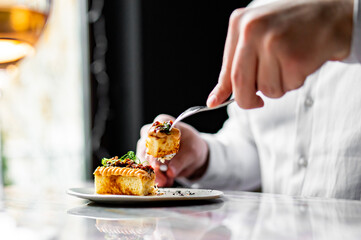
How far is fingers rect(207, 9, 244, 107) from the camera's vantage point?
2.48 ft

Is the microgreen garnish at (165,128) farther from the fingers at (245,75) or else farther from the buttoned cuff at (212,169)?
the buttoned cuff at (212,169)

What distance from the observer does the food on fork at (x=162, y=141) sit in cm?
101

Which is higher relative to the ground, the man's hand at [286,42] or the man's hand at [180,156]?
the man's hand at [286,42]

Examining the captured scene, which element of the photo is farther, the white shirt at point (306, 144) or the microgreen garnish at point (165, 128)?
the white shirt at point (306, 144)

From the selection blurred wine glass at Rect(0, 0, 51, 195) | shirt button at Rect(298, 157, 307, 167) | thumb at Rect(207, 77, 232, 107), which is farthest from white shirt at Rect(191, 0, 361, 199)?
blurred wine glass at Rect(0, 0, 51, 195)

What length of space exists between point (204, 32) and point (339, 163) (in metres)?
2.03

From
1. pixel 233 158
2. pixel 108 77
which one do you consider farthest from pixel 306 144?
pixel 108 77

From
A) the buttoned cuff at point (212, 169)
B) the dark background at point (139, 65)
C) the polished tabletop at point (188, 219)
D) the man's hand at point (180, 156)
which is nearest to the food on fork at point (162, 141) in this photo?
the polished tabletop at point (188, 219)

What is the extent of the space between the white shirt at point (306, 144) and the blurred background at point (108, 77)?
133cm

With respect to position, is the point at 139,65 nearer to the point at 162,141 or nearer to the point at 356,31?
the point at 162,141

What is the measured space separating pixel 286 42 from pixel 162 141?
0.44 metres

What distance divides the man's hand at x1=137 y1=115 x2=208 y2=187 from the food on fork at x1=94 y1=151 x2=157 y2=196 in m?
0.23

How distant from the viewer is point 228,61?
79 cm

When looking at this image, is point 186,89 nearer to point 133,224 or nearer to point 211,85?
point 211,85
